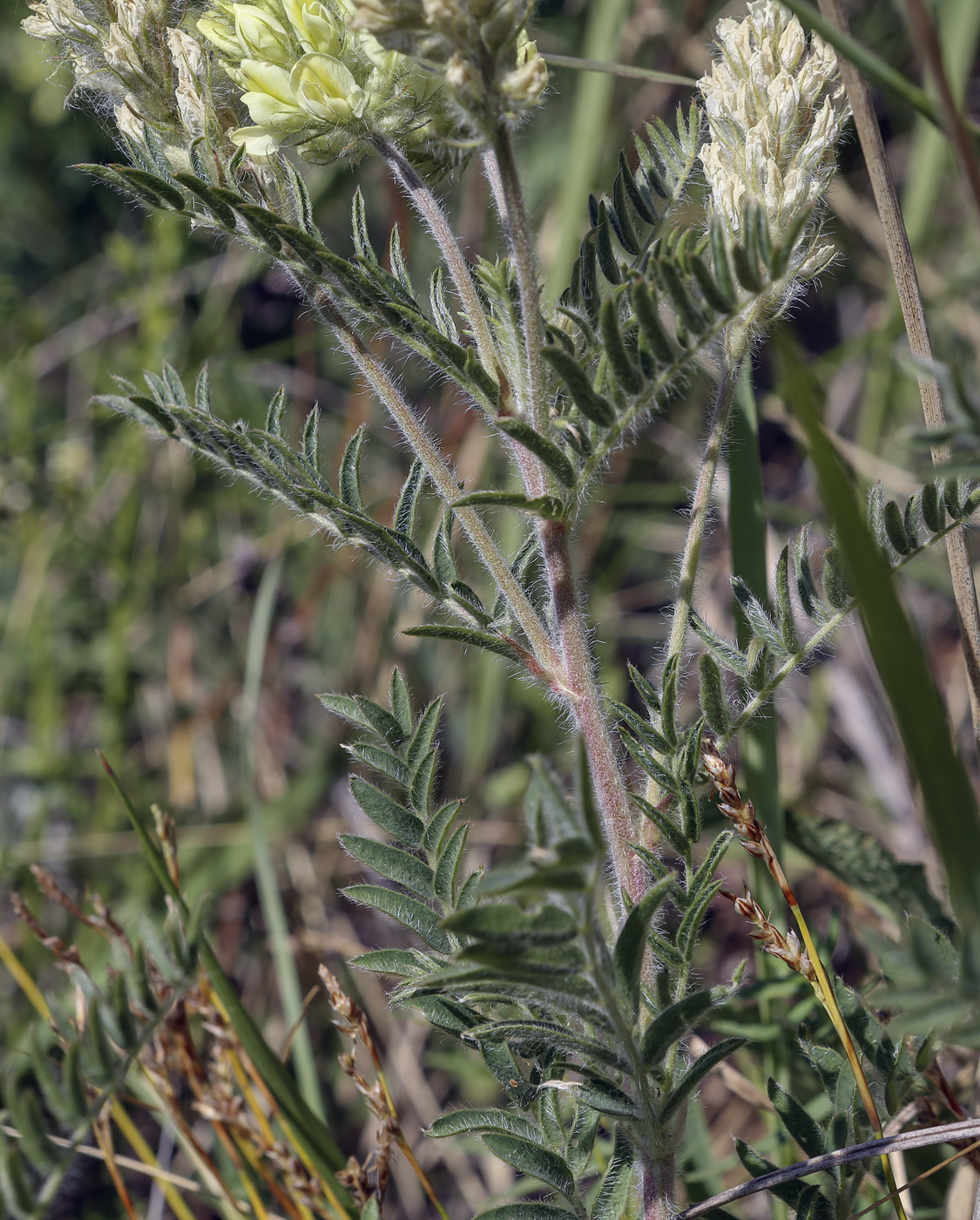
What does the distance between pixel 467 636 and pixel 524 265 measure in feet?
0.89

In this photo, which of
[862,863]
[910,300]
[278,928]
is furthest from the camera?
[278,928]

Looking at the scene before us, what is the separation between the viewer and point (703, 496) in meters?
0.85

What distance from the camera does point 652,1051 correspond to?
2.25ft

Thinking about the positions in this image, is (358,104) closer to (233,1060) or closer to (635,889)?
(635,889)

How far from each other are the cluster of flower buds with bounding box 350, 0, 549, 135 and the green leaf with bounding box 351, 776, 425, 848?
52 centimetres

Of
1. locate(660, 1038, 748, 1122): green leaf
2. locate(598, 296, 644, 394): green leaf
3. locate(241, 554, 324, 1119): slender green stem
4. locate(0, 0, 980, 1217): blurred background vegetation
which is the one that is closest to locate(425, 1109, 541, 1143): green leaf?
locate(660, 1038, 748, 1122): green leaf

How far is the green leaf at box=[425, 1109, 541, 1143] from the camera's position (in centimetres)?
75

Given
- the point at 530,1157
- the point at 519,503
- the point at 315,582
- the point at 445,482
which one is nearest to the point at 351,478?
the point at 445,482

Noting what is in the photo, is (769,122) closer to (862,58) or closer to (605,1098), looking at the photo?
(862,58)

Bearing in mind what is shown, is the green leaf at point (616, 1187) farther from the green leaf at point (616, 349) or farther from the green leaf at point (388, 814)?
the green leaf at point (616, 349)

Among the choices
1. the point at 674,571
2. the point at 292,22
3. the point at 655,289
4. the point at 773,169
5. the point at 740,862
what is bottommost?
the point at 740,862

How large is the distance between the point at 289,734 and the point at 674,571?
167 centimetres

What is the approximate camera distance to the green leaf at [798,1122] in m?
0.77

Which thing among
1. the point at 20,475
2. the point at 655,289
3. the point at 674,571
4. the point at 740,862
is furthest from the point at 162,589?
the point at 655,289
